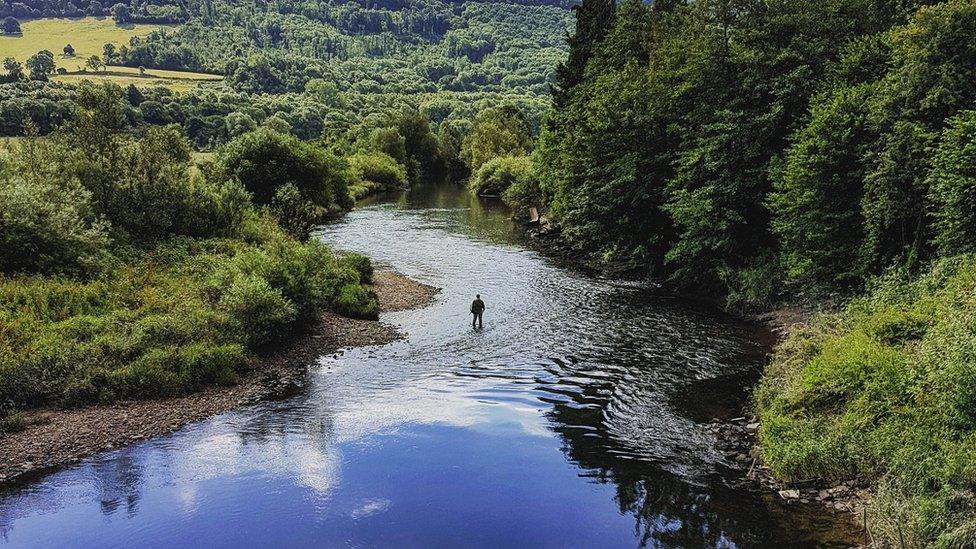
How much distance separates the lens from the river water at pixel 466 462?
1722cm

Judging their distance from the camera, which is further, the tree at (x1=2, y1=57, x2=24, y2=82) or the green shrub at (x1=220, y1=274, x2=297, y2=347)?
the tree at (x1=2, y1=57, x2=24, y2=82)

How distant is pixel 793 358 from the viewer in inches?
999

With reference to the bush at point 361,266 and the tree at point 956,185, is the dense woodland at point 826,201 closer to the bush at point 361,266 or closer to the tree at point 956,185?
the tree at point 956,185

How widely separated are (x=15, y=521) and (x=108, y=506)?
212 centimetres

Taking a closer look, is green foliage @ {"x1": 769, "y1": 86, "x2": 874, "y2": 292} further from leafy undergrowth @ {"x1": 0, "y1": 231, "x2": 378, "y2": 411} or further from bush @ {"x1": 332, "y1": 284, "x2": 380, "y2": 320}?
leafy undergrowth @ {"x1": 0, "y1": 231, "x2": 378, "y2": 411}

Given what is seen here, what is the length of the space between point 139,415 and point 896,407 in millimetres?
24082

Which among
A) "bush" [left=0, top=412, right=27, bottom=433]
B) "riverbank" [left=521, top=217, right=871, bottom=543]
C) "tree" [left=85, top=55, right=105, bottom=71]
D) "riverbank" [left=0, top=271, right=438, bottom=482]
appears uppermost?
"tree" [left=85, top=55, right=105, bottom=71]

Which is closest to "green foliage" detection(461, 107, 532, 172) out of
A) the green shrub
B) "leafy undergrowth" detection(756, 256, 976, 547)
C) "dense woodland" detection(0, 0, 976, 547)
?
"dense woodland" detection(0, 0, 976, 547)

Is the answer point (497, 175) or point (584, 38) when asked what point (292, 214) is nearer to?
point (584, 38)

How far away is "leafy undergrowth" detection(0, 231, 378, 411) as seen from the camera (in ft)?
81.8

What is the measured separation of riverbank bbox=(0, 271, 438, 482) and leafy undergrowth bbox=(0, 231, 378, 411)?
762mm

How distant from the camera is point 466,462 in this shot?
69.5 feet

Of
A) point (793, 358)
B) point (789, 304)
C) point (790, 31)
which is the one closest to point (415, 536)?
point (793, 358)

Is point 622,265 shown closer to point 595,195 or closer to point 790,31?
point 595,195
